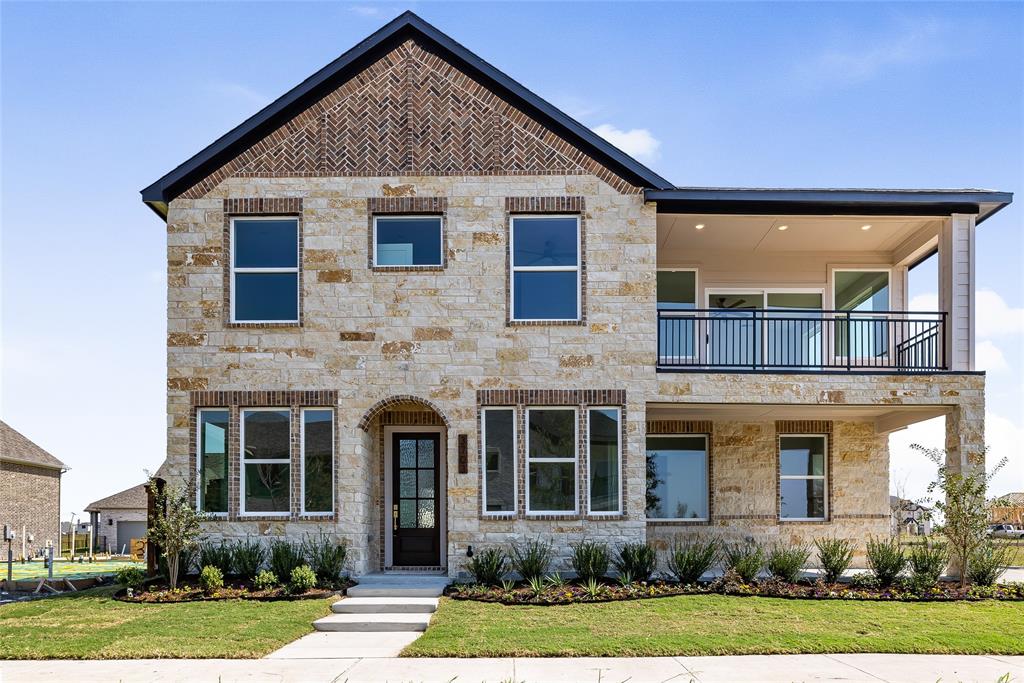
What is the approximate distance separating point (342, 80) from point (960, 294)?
10712 millimetres

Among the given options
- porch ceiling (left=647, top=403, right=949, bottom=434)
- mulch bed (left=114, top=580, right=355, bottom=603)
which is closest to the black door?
A: mulch bed (left=114, top=580, right=355, bottom=603)

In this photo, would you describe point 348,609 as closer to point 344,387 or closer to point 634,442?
point 344,387

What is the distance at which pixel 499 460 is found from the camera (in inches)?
564

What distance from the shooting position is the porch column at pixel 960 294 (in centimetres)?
1496

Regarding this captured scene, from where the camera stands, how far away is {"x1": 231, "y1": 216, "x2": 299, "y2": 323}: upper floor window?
14.5 m

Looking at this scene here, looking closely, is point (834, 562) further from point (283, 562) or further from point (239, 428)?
point (239, 428)

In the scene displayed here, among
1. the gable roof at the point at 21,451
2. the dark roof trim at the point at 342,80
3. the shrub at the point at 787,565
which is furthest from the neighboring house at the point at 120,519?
the shrub at the point at 787,565

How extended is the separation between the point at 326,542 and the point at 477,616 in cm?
348

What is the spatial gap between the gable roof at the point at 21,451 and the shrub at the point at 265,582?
952 inches

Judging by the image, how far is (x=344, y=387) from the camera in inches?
562

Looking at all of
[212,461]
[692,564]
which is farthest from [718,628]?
[212,461]

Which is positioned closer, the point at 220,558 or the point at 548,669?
the point at 548,669

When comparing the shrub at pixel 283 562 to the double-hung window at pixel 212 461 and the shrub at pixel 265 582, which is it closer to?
the shrub at pixel 265 582

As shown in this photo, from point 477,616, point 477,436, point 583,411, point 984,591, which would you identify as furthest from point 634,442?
point 984,591
